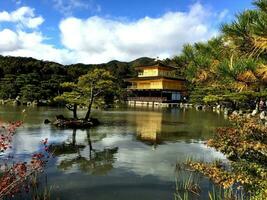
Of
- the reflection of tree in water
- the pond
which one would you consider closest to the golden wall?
the pond

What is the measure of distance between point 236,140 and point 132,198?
105 inches

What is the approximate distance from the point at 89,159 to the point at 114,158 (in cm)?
85

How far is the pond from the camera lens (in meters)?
8.34

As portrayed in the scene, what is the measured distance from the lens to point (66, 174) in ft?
31.2

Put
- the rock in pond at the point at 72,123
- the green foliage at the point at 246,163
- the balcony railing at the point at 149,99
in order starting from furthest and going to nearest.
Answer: the balcony railing at the point at 149,99, the rock in pond at the point at 72,123, the green foliage at the point at 246,163

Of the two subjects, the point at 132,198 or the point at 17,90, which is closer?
the point at 132,198

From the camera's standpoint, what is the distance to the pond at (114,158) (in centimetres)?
834

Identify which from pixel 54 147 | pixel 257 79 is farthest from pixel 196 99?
pixel 257 79

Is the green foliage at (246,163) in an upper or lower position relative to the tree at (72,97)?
lower

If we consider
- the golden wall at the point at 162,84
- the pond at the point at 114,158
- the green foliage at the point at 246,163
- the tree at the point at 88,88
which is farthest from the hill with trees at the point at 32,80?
the green foliage at the point at 246,163

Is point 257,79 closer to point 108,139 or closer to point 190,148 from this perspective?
point 190,148

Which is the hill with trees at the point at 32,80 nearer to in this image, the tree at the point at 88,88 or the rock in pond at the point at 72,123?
the tree at the point at 88,88

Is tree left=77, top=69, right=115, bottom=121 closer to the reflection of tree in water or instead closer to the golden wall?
the reflection of tree in water

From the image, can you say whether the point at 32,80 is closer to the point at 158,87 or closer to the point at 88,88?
the point at 158,87
